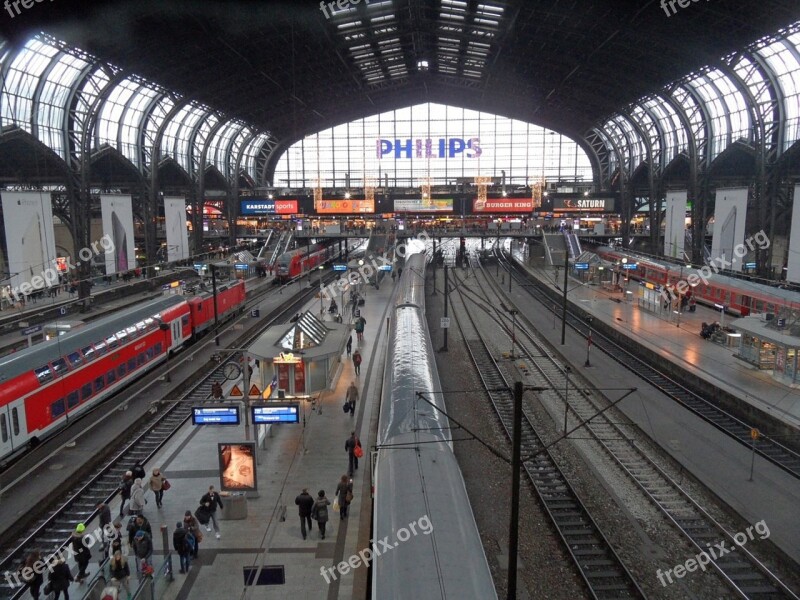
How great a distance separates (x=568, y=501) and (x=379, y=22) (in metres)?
39.8

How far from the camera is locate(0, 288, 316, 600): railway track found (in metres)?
12.3

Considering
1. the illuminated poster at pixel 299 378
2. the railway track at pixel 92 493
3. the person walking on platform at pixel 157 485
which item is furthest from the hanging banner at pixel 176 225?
the person walking on platform at pixel 157 485

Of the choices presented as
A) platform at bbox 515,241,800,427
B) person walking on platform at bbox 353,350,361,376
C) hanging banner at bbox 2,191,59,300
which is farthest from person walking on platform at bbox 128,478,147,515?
hanging banner at bbox 2,191,59,300

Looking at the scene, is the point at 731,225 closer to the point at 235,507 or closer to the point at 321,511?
the point at 321,511

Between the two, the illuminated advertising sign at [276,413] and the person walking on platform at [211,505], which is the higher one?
the illuminated advertising sign at [276,413]

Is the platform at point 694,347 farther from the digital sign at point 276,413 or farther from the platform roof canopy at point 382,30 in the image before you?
the platform roof canopy at point 382,30

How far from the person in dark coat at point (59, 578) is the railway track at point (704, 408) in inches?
696

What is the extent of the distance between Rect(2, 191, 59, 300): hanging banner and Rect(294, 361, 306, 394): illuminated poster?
653 inches

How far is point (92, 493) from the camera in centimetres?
1501

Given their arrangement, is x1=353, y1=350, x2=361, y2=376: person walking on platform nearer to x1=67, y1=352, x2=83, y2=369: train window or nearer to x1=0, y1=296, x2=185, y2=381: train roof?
x1=0, y1=296, x2=185, y2=381: train roof

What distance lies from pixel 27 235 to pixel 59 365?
14.3 metres

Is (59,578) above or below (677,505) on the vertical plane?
above

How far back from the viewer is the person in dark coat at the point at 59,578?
10.0 metres

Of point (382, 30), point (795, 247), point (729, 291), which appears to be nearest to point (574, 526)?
point (795, 247)
